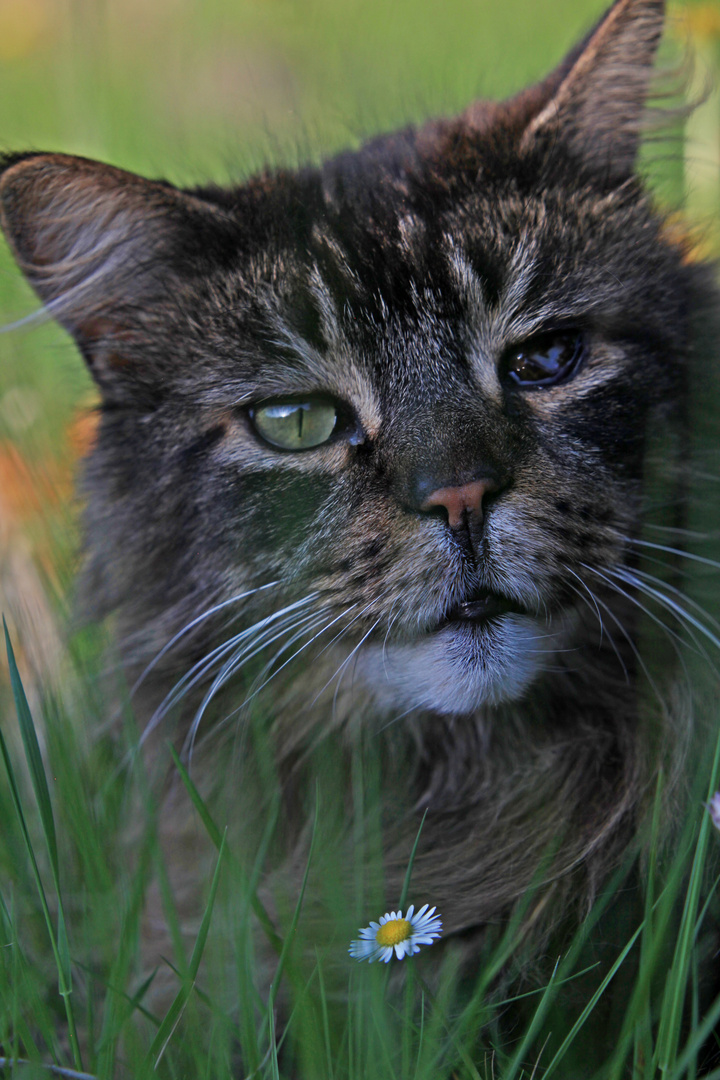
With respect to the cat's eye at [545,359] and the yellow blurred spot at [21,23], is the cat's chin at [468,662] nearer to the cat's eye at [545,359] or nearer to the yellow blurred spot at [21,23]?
the cat's eye at [545,359]

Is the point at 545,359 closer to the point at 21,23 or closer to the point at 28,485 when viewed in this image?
the point at 28,485

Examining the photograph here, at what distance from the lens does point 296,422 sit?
57.2 inches

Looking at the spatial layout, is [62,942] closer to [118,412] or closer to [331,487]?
[331,487]

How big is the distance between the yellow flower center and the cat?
0.26 metres

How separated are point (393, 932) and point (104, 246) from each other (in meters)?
1.15

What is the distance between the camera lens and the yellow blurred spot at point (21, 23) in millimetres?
3676

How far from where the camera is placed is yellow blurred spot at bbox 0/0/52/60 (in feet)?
12.1

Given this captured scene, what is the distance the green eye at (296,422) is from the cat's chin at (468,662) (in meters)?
0.34

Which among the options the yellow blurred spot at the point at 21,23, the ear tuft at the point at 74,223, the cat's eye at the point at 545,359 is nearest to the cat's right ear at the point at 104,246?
the ear tuft at the point at 74,223

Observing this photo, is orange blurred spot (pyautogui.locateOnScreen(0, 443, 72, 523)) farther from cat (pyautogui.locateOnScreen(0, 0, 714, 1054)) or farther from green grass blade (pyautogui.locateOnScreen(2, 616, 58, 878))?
green grass blade (pyautogui.locateOnScreen(2, 616, 58, 878))

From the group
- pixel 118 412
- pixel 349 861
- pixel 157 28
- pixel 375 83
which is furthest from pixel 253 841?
pixel 157 28

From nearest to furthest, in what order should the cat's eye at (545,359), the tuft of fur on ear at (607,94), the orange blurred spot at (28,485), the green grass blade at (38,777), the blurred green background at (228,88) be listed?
the green grass blade at (38,777)
the cat's eye at (545,359)
the tuft of fur on ear at (607,94)
the blurred green background at (228,88)
the orange blurred spot at (28,485)

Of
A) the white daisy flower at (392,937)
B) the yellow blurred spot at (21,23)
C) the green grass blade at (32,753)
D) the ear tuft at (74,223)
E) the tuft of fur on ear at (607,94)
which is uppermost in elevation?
the yellow blurred spot at (21,23)

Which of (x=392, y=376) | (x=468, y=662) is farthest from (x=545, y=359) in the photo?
(x=468, y=662)
